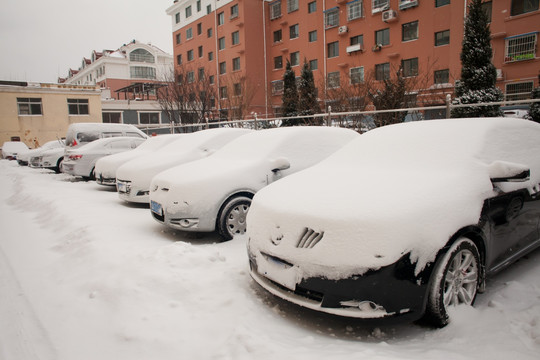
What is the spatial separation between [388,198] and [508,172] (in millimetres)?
1020

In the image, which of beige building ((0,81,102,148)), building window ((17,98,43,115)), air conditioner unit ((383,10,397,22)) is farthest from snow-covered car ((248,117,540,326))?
building window ((17,98,43,115))

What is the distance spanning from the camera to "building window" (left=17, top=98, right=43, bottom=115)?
30766 mm

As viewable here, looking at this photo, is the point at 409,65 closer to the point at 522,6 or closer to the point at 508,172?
the point at 522,6

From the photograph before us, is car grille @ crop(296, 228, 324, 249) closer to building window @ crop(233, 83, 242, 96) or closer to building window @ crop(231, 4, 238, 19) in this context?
building window @ crop(233, 83, 242, 96)

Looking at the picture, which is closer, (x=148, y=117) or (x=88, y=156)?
(x=88, y=156)

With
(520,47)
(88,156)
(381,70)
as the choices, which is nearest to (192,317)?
(88,156)

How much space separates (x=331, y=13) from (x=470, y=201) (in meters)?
31.0

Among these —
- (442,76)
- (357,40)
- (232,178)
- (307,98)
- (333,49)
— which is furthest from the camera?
(333,49)

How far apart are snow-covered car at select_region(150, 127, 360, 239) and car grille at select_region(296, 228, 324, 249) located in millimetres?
2179

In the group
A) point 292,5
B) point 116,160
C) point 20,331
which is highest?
point 292,5

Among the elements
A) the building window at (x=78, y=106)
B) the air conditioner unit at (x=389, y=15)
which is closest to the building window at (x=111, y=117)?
the building window at (x=78, y=106)

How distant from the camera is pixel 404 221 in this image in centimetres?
232

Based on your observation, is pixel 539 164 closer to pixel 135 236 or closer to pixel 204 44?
pixel 135 236

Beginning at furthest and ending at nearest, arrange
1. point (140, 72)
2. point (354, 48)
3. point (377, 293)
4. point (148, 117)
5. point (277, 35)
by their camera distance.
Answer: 1. point (140, 72)
2. point (148, 117)
3. point (277, 35)
4. point (354, 48)
5. point (377, 293)
